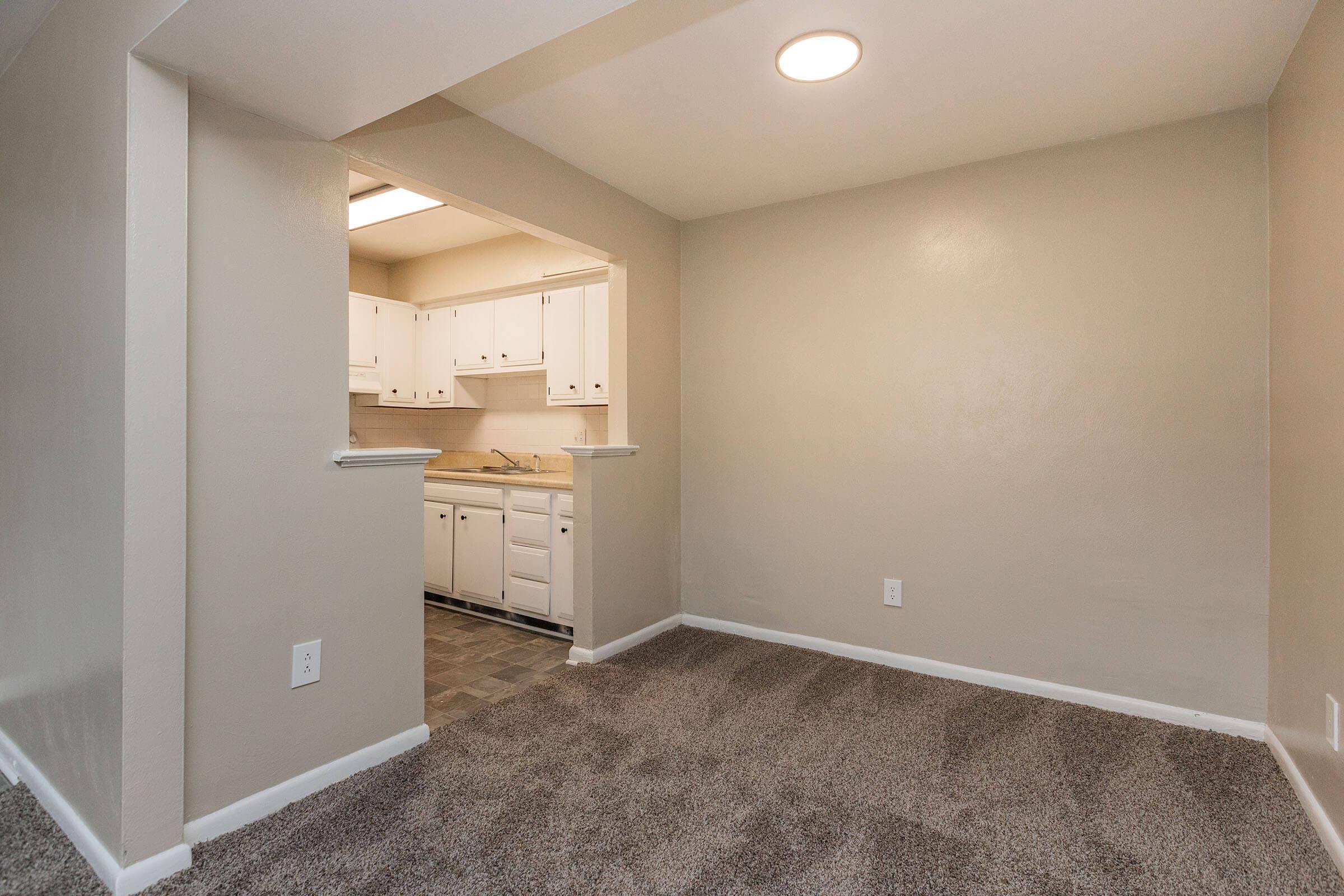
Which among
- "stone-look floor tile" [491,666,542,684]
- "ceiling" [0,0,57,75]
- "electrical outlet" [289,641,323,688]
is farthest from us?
"stone-look floor tile" [491,666,542,684]

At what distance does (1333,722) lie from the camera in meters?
1.72

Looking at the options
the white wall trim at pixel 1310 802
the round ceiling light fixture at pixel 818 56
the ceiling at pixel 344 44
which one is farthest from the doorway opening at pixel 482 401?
the white wall trim at pixel 1310 802

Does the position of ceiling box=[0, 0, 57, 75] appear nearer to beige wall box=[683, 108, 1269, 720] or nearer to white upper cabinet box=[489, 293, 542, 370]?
white upper cabinet box=[489, 293, 542, 370]

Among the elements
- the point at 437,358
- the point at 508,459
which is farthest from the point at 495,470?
the point at 437,358

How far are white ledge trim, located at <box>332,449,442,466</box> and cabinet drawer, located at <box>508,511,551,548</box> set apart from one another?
136 cm

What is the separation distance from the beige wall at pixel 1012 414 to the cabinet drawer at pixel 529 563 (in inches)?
35.6

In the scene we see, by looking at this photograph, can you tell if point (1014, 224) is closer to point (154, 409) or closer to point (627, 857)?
point (627, 857)

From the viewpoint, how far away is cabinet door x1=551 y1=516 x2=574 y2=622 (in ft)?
11.5

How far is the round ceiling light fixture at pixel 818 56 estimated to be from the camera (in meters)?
2.00

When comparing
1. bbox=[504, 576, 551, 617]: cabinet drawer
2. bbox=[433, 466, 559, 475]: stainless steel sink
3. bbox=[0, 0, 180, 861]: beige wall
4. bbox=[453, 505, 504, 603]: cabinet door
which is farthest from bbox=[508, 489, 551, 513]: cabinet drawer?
bbox=[0, 0, 180, 861]: beige wall

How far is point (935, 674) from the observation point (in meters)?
2.97

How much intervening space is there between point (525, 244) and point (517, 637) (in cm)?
244

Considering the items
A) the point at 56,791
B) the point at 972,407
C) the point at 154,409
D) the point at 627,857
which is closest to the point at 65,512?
the point at 154,409

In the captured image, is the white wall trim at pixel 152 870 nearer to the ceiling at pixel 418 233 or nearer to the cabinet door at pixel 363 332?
the ceiling at pixel 418 233
